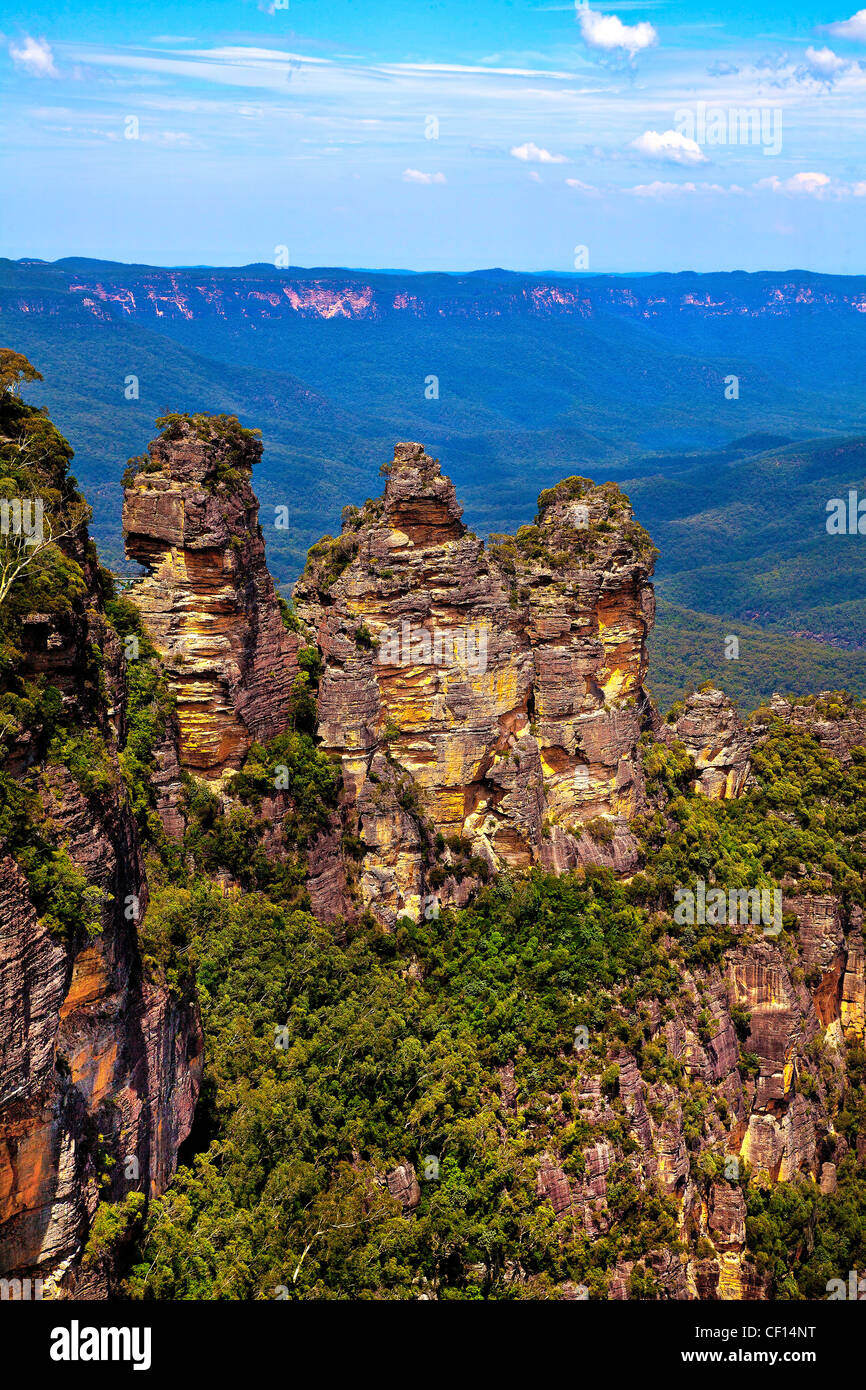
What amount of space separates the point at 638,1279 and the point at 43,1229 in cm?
2091

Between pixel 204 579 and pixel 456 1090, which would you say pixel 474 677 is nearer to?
pixel 204 579

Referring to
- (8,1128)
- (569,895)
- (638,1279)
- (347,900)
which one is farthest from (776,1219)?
(8,1128)

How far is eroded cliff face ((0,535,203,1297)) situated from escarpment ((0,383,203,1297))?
0.10 feet

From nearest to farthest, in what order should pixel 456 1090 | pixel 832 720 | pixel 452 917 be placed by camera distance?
pixel 456 1090, pixel 452 917, pixel 832 720

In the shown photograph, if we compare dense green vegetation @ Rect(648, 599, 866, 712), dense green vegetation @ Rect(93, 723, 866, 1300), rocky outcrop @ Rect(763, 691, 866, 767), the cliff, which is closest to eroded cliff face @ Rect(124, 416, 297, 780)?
the cliff

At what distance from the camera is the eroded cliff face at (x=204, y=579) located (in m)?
36.2

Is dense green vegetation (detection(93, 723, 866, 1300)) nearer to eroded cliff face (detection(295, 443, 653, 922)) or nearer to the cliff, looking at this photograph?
the cliff

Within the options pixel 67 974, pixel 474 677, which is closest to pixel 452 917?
pixel 474 677

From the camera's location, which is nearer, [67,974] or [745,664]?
[67,974]

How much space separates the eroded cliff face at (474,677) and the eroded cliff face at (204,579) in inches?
118

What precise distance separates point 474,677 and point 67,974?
23.8m

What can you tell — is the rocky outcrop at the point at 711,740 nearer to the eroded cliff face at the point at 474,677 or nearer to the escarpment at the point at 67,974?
the eroded cliff face at the point at 474,677

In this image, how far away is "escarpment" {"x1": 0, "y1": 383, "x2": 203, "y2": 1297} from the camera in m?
16.6

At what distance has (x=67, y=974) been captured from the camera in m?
18.0
